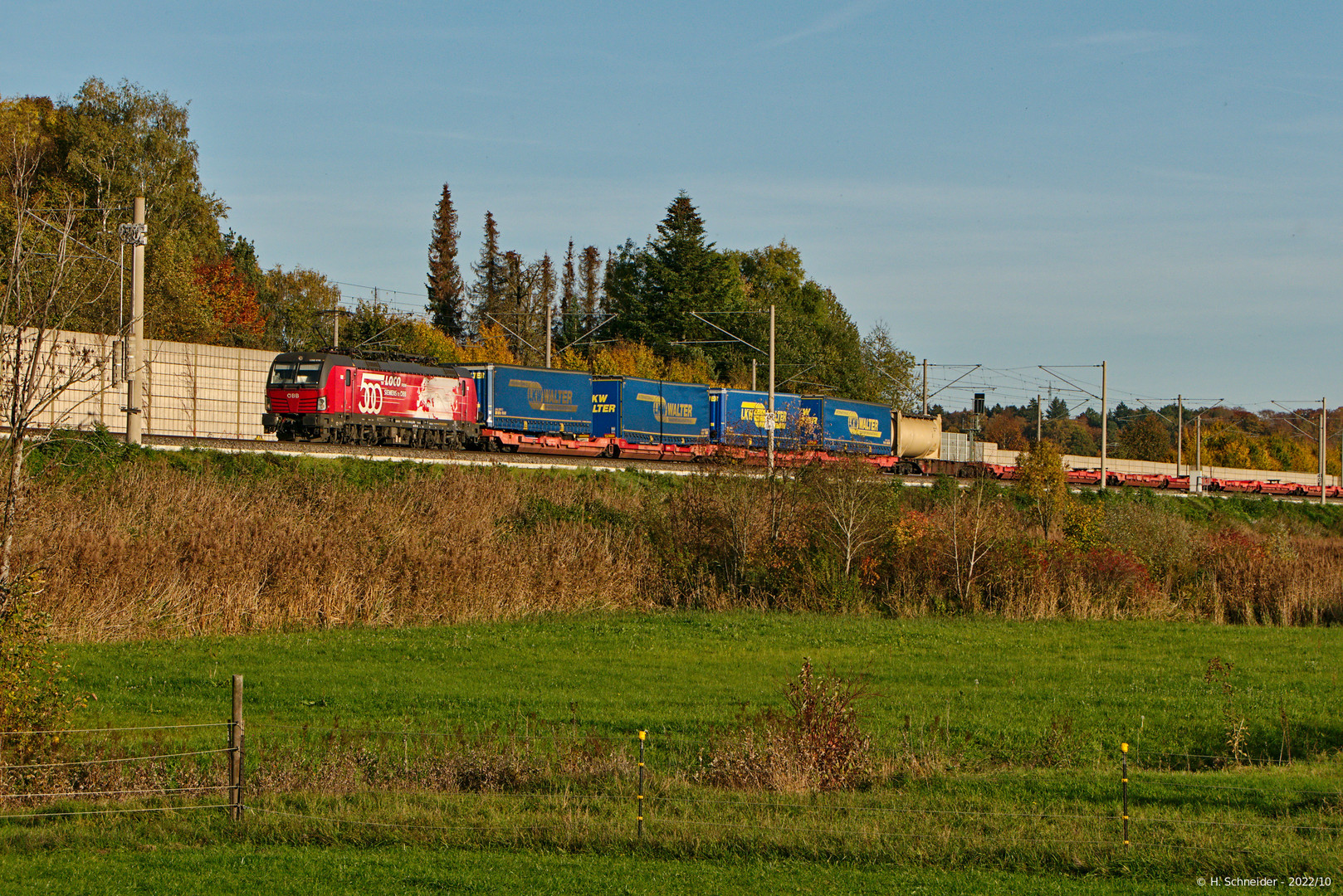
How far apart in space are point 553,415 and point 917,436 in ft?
88.6

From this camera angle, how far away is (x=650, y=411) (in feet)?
171

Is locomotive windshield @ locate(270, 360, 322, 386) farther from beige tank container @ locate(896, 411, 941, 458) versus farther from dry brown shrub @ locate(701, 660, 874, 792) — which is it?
beige tank container @ locate(896, 411, 941, 458)

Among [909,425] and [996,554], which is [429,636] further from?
[909,425]

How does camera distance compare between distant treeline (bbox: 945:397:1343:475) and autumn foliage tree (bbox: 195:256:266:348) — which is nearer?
autumn foliage tree (bbox: 195:256:266:348)

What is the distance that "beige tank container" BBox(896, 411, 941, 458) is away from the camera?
65.8 metres

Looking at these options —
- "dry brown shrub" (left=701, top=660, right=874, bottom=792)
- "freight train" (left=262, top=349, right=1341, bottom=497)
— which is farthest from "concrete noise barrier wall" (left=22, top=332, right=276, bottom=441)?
"dry brown shrub" (left=701, top=660, right=874, bottom=792)

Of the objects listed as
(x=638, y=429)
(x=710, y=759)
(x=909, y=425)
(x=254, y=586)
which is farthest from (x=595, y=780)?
(x=909, y=425)

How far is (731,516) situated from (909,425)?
3287cm

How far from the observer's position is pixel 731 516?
119ft

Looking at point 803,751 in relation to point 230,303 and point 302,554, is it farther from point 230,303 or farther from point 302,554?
point 230,303

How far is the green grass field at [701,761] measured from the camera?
393 inches

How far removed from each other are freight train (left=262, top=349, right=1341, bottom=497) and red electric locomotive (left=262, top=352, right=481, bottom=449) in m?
0.04

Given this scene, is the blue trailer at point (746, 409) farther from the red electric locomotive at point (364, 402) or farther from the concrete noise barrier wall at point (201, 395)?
the concrete noise barrier wall at point (201, 395)

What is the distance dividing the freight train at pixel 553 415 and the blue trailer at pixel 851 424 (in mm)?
71
